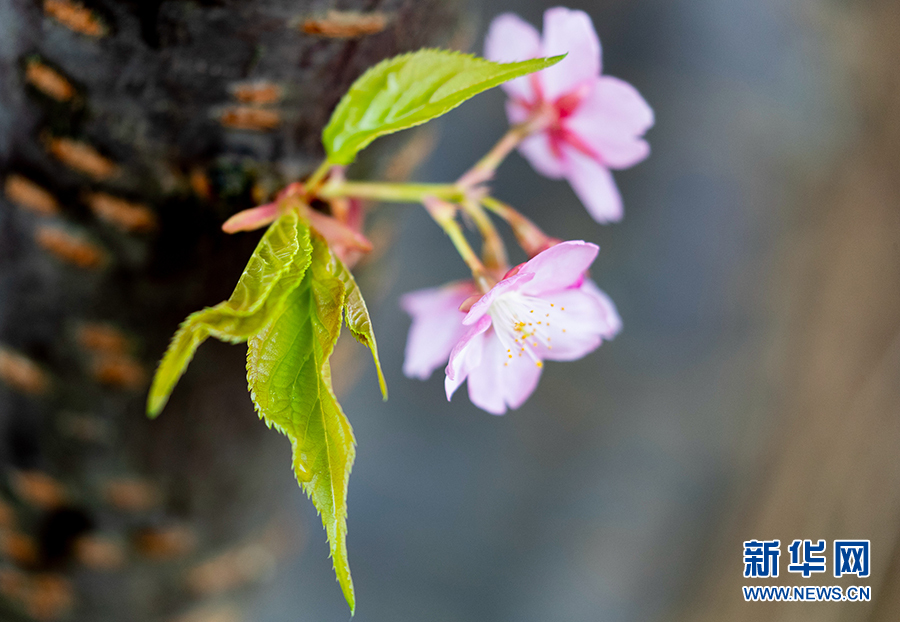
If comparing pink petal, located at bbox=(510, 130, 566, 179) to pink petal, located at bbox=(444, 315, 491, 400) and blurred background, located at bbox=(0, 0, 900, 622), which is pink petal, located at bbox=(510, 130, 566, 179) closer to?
pink petal, located at bbox=(444, 315, 491, 400)

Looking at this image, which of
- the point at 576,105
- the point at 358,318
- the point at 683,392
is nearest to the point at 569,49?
the point at 576,105

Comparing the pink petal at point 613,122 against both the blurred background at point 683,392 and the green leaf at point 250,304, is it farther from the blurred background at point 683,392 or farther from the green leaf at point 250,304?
the blurred background at point 683,392

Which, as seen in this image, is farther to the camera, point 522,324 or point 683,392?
point 683,392

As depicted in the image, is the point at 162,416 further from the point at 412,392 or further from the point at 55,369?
the point at 412,392

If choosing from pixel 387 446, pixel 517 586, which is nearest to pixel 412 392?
pixel 387 446

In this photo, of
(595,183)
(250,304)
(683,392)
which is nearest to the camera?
(250,304)

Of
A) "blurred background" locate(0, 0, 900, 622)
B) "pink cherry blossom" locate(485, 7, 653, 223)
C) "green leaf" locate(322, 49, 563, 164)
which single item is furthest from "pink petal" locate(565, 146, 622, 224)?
"blurred background" locate(0, 0, 900, 622)

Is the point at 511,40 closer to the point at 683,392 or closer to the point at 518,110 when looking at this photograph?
the point at 518,110
